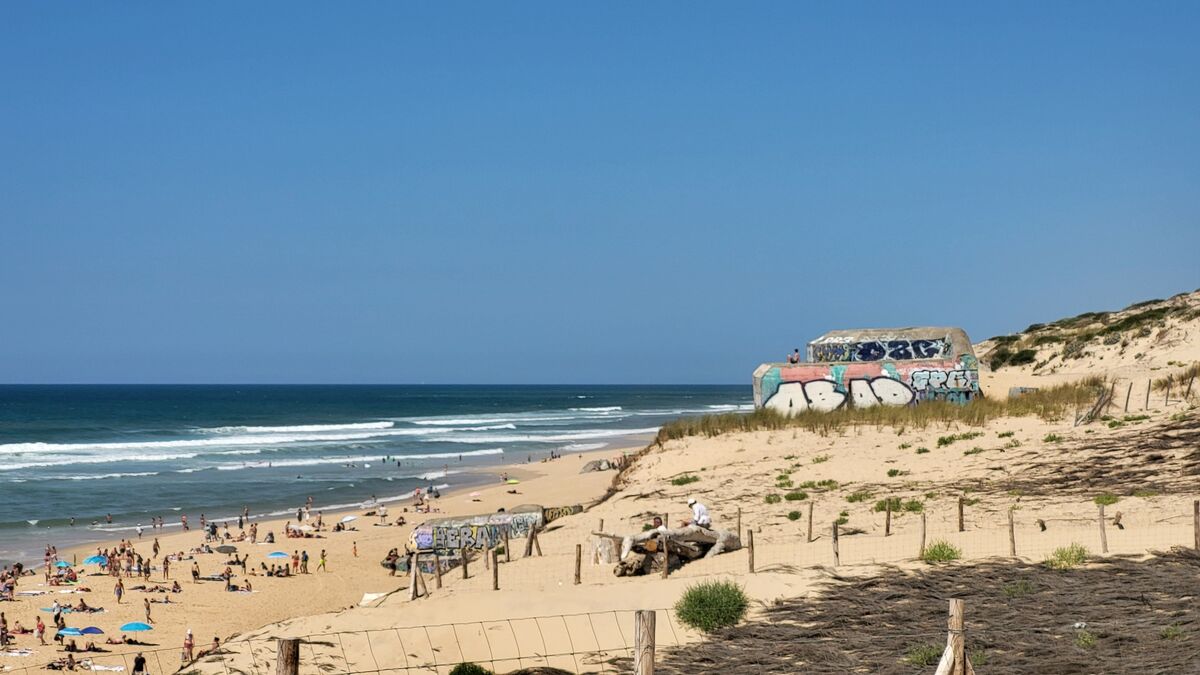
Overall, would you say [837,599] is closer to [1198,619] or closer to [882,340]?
[1198,619]

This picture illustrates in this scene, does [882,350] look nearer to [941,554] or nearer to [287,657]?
[941,554]

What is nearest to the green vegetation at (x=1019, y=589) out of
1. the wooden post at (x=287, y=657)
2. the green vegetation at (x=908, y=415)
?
the wooden post at (x=287, y=657)

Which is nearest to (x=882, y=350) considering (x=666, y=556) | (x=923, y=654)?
(x=666, y=556)

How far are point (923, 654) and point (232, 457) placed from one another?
7027cm

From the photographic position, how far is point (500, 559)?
2805cm

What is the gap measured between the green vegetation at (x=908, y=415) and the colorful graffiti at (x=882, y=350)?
14.1 ft

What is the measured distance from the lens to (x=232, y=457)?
76.6 metres

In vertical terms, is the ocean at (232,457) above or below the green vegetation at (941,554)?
below

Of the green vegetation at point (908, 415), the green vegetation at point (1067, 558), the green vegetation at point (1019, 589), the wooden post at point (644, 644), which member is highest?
the green vegetation at point (908, 415)

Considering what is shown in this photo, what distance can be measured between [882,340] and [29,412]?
418ft

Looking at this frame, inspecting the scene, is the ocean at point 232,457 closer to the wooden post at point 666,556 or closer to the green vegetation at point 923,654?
the wooden post at point 666,556

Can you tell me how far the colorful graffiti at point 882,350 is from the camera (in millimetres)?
46688

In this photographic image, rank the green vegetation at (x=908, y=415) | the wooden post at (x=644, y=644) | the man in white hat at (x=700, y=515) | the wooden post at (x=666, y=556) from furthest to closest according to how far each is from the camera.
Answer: the green vegetation at (x=908, y=415) → the man in white hat at (x=700, y=515) → the wooden post at (x=666, y=556) → the wooden post at (x=644, y=644)

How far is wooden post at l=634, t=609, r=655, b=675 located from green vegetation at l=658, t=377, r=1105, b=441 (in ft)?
93.1
